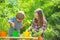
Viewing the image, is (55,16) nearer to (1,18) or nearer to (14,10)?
(14,10)

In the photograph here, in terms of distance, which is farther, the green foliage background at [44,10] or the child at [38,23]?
the green foliage background at [44,10]

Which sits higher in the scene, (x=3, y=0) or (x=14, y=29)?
(x=3, y=0)

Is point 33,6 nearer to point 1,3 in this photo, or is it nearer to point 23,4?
point 23,4

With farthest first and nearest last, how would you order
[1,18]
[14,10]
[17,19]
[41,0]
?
[41,0]
[14,10]
[1,18]
[17,19]

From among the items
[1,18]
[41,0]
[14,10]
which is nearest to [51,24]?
[41,0]

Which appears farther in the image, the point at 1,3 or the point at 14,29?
the point at 1,3

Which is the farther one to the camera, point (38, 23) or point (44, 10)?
point (44, 10)

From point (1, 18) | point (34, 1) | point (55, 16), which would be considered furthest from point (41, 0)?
point (1, 18)

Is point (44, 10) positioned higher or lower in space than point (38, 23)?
higher

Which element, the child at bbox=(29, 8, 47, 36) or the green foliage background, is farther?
the green foliage background

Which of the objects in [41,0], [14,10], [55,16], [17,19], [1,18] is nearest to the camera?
[17,19]

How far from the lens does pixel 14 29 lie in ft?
18.2

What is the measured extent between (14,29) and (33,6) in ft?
10.5

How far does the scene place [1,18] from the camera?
22.7ft
